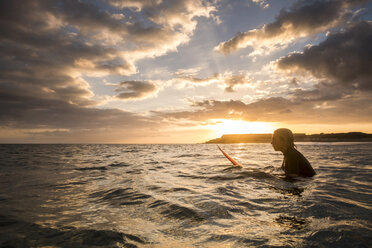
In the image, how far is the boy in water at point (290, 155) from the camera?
260 inches

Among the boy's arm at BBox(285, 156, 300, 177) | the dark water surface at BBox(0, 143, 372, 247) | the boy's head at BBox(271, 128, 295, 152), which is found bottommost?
the dark water surface at BBox(0, 143, 372, 247)

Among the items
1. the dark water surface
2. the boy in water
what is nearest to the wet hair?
the boy in water

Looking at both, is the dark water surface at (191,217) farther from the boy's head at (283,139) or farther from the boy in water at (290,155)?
the boy's head at (283,139)

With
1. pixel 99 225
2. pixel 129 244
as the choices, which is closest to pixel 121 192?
pixel 99 225

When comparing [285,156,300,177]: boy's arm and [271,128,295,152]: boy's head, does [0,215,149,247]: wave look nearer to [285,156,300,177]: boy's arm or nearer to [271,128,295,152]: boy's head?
[271,128,295,152]: boy's head

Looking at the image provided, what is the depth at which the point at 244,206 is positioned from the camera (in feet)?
12.4

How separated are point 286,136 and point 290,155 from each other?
2.35 ft

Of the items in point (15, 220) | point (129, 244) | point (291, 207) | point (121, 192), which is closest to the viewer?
point (129, 244)

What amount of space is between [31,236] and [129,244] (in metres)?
1.49

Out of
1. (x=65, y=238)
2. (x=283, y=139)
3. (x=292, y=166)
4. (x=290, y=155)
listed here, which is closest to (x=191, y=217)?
(x=65, y=238)

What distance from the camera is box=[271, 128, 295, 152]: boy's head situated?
658 centimetres

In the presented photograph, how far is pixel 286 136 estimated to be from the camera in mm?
6594

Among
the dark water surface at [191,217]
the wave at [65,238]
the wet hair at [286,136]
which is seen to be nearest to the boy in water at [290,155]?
the wet hair at [286,136]

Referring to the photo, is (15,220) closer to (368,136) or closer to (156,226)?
(156,226)
